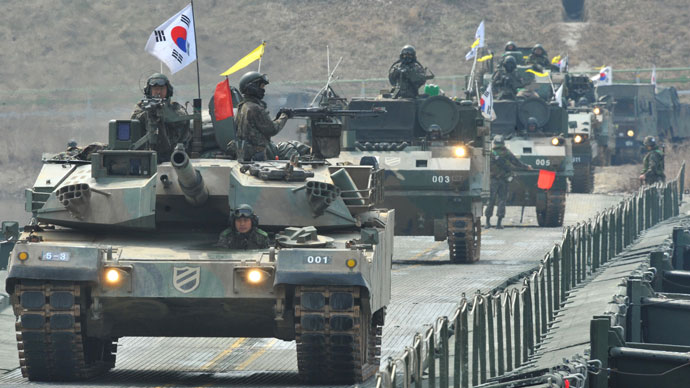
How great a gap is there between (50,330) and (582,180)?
102 feet

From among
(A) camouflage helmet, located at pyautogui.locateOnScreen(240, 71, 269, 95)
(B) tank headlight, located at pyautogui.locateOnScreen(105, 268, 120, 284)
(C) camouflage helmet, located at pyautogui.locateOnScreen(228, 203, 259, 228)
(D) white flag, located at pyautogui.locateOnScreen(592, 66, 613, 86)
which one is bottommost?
(B) tank headlight, located at pyautogui.locateOnScreen(105, 268, 120, 284)

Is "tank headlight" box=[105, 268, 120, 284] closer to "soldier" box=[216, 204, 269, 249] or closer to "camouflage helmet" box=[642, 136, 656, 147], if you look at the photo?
"soldier" box=[216, 204, 269, 249]

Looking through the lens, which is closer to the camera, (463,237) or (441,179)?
(463,237)

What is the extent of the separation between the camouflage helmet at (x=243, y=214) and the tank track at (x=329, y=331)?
3.82 feet

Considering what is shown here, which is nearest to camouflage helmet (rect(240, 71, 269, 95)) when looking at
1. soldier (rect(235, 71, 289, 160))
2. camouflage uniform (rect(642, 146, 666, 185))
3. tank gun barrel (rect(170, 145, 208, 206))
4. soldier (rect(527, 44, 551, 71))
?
soldier (rect(235, 71, 289, 160))

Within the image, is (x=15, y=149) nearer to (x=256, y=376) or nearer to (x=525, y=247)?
(x=525, y=247)

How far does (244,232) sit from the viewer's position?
15664 millimetres

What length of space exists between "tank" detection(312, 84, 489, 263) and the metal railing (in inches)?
116

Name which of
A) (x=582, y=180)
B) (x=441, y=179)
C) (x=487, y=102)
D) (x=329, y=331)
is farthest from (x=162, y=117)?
(x=582, y=180)

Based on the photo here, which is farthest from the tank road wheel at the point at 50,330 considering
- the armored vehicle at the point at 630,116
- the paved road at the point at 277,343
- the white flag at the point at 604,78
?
the white flag at the point at 604,78

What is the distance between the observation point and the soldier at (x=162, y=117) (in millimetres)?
17375

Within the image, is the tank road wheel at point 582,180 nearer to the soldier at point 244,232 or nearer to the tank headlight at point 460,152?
the tank headlight at point 460,152

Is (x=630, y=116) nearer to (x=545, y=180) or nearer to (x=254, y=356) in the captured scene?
(x=545, y=180)

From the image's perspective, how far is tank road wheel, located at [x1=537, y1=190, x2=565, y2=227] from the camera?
36125 millimetres
